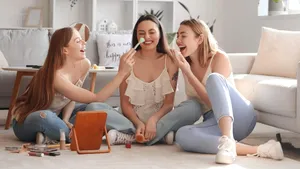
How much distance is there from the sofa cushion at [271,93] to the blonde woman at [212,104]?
0.20m

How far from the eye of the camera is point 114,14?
22.5 ft

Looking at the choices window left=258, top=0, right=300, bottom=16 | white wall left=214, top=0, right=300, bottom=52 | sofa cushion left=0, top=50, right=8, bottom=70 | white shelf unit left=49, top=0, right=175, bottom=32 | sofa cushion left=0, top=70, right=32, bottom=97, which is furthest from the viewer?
white shelf unit left=49, top=0, right=175, bottom=32

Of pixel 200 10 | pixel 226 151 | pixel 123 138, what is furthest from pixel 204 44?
pixel 200 10

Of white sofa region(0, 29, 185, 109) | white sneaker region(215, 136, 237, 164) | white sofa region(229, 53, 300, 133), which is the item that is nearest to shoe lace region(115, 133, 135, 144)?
white sneaker region(215, 136, 237, 164)

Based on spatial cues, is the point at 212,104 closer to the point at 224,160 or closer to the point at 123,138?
the point at 224,160

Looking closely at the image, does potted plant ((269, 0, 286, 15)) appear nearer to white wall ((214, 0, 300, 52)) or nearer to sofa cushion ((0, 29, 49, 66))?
white wall ((214, 0, 300, 52))

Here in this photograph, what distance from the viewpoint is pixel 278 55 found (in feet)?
14.6

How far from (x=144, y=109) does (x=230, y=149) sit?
84cm

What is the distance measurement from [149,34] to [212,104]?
0.70 metres

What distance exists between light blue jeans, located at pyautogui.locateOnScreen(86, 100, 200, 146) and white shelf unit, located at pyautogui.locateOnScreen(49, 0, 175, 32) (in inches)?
120

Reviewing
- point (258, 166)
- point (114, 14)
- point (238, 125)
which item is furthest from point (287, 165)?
point (114, 14)

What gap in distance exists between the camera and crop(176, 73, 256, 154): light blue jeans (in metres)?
3.18

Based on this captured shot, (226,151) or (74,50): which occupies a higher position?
(74,50)

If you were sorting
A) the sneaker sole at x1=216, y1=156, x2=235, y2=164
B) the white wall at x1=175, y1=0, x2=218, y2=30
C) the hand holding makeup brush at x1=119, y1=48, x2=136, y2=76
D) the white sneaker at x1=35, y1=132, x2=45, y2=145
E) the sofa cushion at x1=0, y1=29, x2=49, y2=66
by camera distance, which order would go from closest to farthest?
1. the sneaker sole at x1=216, y1=156, x2=235, y2=164
2. the hand holding makeup brush at x1=119, y1=48, x2=136, y2=76
3. the white sneaker at x1=35, y1=132, x2=45, y2=145
4. the sofa cushion at x1=0, y1=29, x2=49, y2=66
5. the white wall at x1=175, y1=0, x2=218, y2=30
